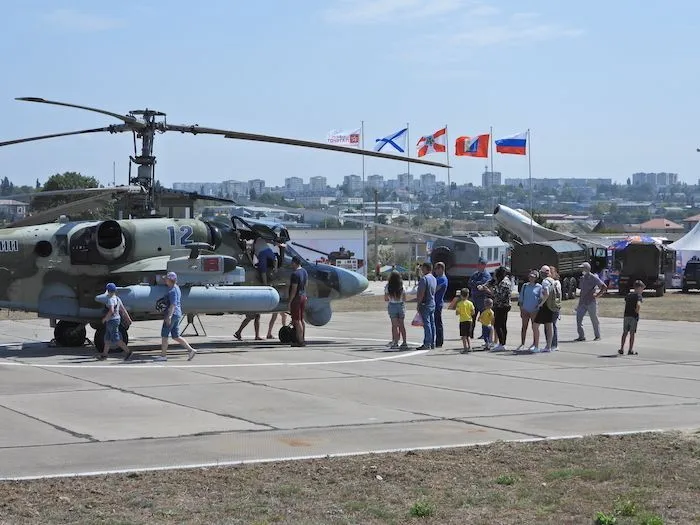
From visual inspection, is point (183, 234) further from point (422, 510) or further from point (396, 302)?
point (422, 510)

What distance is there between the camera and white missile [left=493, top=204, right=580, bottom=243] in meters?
46.7

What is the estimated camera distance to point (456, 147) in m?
51.3

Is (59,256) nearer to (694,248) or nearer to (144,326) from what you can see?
(144,326)

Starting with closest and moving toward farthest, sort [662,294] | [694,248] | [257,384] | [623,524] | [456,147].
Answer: [623,524]
[257,384]
[662,294]
[694,248]
[456,147]

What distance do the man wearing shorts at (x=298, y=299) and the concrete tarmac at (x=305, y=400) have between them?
1.42 feet

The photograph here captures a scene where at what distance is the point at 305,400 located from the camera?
12.9m

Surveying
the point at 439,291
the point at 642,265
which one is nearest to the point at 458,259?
the point at 642,265

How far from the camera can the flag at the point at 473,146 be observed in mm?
50562

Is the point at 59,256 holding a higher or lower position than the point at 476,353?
higher

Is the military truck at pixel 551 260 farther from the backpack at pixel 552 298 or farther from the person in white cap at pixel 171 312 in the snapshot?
the person in white cap at pixel 171 312

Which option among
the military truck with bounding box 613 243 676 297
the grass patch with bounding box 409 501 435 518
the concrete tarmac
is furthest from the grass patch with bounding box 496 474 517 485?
the military truck with bounding box 613 243 676 297

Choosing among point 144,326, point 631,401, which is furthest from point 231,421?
point 144,326

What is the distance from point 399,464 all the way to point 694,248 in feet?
132

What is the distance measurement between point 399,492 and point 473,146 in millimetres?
43867
